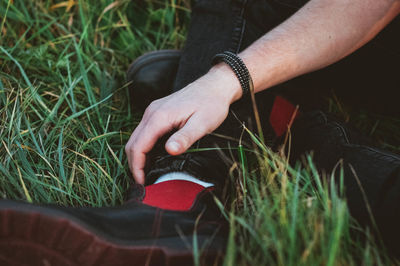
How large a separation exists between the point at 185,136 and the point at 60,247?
39cm

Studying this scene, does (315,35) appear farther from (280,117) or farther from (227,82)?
(280,117)

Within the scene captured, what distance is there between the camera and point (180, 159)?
3.73ft

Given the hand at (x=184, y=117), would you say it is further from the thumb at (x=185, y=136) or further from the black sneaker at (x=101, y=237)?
the black sneaker at (x=101, y=237)

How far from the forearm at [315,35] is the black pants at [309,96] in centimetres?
13

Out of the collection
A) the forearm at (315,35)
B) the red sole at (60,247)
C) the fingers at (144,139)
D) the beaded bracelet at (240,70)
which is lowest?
the red sole at (60,247)

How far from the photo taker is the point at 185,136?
3.12ft

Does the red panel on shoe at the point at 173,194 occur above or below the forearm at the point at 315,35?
below

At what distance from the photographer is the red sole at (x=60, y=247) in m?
0.73

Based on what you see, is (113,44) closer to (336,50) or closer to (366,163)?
(336,50)

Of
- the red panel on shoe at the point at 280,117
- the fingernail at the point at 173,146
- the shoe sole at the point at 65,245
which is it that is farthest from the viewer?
the red panel on shoe at the point at 280,117

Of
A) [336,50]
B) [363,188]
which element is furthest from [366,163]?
[336,50]

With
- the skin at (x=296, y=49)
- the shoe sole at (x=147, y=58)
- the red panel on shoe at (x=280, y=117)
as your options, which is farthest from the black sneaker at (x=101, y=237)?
the shoe sole at (x=147, y=58)

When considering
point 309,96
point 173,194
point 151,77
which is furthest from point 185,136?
point 309,96

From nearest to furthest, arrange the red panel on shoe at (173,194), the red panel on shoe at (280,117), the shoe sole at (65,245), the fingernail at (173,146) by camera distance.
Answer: the shoe sole at (65,245) < the fingernail at (173,146) < the red panel on shoe at (173,194) < the red panel on shoe at (280,117)
